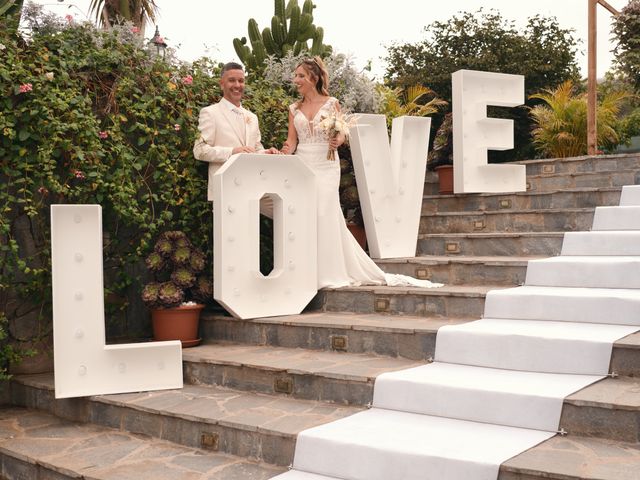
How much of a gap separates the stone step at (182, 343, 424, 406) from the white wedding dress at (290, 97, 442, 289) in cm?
108

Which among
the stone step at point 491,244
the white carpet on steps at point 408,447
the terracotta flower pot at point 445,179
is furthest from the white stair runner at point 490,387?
the terracotta flower pot at point 445,179

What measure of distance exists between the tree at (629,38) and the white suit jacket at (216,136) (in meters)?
7.90

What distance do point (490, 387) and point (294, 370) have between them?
1.22 meters

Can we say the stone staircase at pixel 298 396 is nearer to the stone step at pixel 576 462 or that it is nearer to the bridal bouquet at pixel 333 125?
the stone step at pixel 576 462

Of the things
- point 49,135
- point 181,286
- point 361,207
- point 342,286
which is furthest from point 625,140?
point 49,135

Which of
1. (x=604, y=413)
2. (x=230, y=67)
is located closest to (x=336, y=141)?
(x=230, y=67)

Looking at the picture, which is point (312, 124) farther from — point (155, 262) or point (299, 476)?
point (299, 476)

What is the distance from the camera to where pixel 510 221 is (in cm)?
673

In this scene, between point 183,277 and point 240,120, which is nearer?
point 183,277

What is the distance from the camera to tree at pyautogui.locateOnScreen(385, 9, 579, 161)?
727 inches

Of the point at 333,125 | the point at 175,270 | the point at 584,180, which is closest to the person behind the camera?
the point at 175,270

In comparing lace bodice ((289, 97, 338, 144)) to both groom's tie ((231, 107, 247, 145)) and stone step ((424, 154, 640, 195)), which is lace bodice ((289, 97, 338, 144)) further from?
stone step ((424, 154, 640, 195))

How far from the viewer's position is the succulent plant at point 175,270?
5379 mm

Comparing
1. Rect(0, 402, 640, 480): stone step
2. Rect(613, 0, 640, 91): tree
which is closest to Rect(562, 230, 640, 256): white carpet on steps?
Rect(0, 402, 640, 480): stone step
